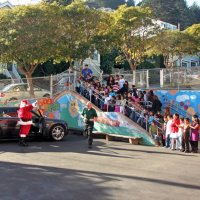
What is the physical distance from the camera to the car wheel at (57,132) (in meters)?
15.1

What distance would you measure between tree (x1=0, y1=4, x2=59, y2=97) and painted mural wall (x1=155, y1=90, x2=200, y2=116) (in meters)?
6.73

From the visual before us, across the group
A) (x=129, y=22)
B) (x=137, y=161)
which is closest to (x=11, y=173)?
(x=137, y=161)

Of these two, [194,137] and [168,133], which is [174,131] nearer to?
[168,133]

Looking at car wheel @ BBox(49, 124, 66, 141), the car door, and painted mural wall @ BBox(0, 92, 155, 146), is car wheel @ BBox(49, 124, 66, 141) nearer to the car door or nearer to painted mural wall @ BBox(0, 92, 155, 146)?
the car door

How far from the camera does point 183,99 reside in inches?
779

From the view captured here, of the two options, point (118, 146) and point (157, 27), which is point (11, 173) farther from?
point (157, 27)

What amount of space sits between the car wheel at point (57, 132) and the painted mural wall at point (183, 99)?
22.1ft

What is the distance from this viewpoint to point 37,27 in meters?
21.7

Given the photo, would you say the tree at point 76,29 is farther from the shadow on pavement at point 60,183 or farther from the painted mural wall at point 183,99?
the shadow on pavement at point 60,183

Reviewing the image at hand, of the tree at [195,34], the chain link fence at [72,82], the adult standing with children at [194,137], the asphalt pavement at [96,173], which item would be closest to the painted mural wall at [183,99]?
the chain link fence at [72,82]

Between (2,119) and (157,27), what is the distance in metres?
18.7

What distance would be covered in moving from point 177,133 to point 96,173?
5.56 m

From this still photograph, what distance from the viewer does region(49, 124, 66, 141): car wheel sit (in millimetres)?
15142

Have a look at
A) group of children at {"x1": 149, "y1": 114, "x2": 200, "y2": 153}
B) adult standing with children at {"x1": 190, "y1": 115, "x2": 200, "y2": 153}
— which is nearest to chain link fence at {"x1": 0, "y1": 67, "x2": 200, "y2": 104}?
group of children at {"x1": 149, "y1": 114, "x2": 200, "y2": 153}
